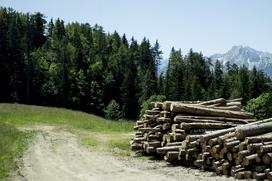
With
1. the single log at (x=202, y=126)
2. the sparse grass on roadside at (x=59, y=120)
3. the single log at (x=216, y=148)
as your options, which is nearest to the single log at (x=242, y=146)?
the single log at (x=216, y=148)

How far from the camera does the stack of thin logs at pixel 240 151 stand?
55.4 feet

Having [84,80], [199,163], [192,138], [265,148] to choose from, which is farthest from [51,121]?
[84,80]

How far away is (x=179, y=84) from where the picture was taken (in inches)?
4370

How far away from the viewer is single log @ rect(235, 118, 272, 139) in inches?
700

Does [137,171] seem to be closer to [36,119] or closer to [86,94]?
[36,119]

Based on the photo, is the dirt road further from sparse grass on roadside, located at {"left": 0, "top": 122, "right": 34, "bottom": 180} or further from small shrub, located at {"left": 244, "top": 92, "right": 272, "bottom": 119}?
small shrub, located at {"left": 244, "top": 92, "right": 272, "bottom": 119}

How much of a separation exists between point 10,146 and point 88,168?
8222mm

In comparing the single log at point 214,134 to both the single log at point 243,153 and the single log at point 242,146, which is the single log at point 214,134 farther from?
the single log at point 243,153

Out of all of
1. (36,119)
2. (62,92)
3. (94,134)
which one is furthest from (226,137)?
(62,92)

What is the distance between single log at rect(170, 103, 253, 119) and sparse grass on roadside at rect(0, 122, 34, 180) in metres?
7.30

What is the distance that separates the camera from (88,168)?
20188mm

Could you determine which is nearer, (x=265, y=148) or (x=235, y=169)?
(x=265, y=148)

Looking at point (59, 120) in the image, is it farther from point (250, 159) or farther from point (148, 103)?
point (250, 159)

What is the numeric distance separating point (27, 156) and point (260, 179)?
11378 mm
